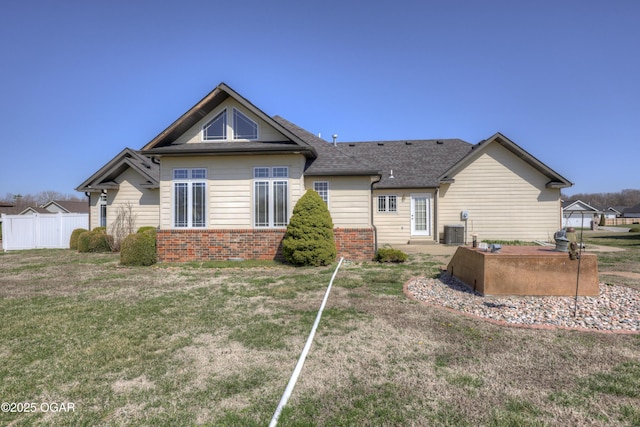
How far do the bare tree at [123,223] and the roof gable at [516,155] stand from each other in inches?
612

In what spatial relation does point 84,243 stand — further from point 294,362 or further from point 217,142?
point 294,362

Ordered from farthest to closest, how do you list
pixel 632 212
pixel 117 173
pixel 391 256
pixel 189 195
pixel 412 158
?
1. pixel 632 212
2. pixel 412 158
3. pixel 117 173
4. pixel 189 195
5. pixel 391 256

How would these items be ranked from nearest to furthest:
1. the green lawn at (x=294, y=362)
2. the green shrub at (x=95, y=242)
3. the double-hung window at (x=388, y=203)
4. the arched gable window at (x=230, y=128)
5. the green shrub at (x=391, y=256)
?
the green lawn at (x=294, y=362), the green shrub at (x=391, y=256), the arched gable window at (x=230, y=128), the green shrub at (x=95, y=242), the double-hung window at (x=388, y=203)

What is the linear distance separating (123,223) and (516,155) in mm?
19820

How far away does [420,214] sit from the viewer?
1669cm

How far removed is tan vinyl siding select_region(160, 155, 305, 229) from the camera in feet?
37.3

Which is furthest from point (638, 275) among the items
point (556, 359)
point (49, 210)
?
point (49, 210)

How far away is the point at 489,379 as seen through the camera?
330 centimetres

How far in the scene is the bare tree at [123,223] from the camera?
15.6 meters

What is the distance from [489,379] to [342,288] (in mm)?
4122

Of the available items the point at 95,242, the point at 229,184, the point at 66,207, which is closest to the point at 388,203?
the point at 229,184

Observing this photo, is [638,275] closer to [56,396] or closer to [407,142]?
[56,396]

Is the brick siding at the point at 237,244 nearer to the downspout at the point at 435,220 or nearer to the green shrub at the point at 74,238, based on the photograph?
the downspout at the point at 435,220

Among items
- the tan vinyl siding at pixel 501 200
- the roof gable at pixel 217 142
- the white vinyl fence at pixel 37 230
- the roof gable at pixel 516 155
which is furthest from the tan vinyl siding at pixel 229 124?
the white vinyl fence at pixel 37 230
